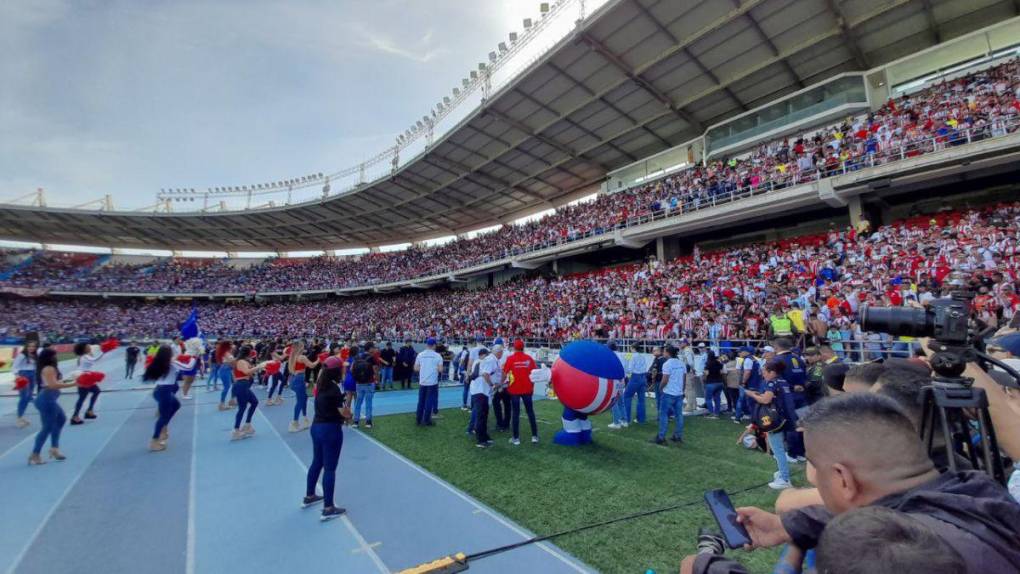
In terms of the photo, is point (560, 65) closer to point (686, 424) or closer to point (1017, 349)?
point (686, 424)

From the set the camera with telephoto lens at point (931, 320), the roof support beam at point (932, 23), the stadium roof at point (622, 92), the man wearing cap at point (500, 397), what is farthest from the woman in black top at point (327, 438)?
the roof support beam at point (932, 23)

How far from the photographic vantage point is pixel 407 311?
37.8m

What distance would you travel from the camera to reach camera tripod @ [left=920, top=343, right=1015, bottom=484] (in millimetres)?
1562

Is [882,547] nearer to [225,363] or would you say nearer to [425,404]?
[425,404]

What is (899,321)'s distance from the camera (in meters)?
2.08

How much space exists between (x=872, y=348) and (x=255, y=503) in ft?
41.6

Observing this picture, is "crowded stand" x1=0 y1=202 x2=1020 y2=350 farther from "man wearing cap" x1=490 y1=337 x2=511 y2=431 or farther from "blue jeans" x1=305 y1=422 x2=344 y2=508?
"man wearing cap" x1=490 y1=337 x2=511 y2=431

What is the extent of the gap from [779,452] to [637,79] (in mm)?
20005

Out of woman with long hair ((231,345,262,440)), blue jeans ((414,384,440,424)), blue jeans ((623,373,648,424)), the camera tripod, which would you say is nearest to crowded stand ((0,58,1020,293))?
blue jeans ((623,373,648,424))

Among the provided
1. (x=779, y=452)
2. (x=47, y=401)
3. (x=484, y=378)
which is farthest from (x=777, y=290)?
(x=47, y=401)

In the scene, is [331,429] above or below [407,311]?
below

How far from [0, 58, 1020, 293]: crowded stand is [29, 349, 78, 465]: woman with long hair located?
71.8 feet

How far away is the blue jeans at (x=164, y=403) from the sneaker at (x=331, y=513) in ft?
14.8

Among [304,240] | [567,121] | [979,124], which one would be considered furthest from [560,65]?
[304,240]
